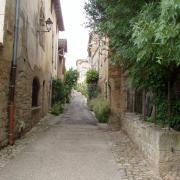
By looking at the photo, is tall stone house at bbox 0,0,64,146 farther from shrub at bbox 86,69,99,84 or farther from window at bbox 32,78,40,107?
shrub at bbox 86,69,99,84

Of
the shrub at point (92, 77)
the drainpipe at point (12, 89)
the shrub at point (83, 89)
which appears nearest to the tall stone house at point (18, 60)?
the drainpipe at point (12, 89)

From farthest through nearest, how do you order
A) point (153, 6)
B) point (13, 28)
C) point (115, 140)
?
point (115, 140) → point (13, 28) → point (153, 6)

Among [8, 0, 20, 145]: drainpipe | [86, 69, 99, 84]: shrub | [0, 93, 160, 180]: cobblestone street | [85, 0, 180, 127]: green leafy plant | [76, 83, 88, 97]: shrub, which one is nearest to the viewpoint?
[85, 0, 180, 127]: green leafy plant

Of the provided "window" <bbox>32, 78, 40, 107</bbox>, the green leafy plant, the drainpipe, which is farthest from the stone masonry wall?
"window" <bbox>32, 78, 40, 107</bbox>

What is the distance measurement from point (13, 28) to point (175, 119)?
5.41 meters

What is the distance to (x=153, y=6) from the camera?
5992 mm

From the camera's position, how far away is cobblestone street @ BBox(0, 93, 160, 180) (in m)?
6.88

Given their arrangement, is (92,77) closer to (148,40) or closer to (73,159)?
(73,159)

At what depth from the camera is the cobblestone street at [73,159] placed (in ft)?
22.6

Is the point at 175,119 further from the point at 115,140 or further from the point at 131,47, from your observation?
the point at 115,140

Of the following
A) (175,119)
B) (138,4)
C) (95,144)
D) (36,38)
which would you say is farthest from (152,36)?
(36,38)

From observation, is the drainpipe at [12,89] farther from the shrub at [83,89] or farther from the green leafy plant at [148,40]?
the shrub at [83,89]

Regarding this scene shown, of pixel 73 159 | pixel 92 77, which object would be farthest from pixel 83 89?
pixel 73 159

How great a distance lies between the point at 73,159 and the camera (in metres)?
8.34
